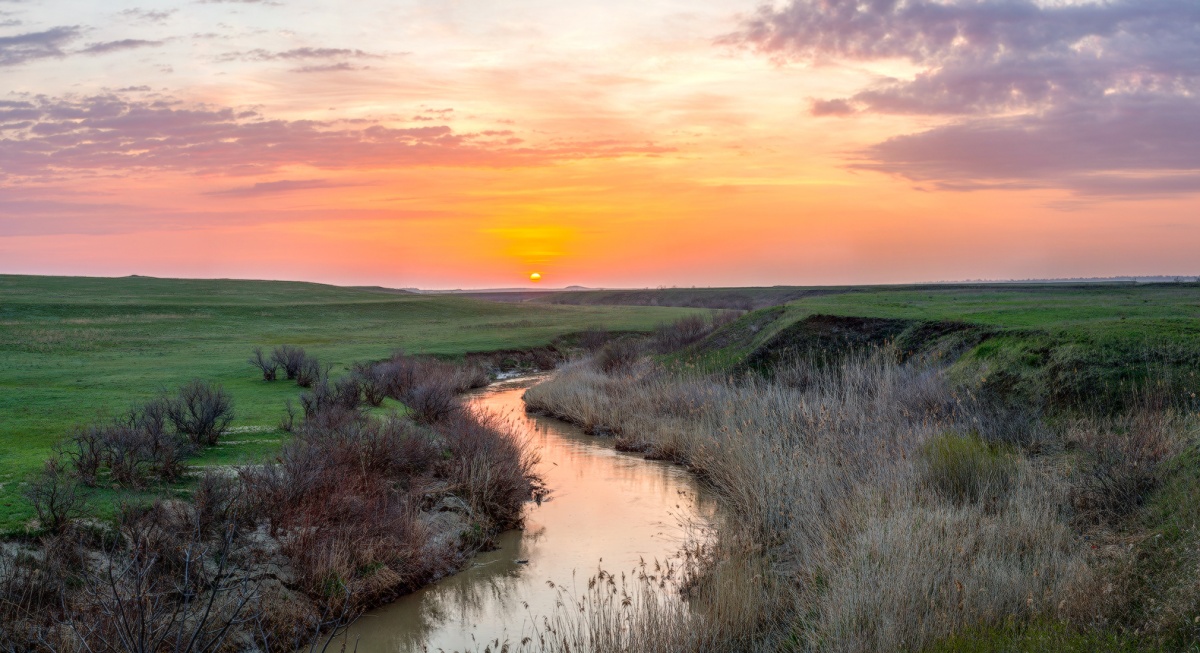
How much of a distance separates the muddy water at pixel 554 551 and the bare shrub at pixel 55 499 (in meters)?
3.78

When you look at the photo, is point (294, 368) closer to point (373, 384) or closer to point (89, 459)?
point (373, 384)

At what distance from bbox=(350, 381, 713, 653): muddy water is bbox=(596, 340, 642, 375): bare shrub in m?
10.6

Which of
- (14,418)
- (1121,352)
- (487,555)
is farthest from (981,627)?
(14,418)

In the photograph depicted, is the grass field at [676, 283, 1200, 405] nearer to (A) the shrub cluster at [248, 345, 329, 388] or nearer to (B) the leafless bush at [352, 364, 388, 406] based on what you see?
(B) the leafless bush at [352, 364, 388, 406]

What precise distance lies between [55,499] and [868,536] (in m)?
9.68

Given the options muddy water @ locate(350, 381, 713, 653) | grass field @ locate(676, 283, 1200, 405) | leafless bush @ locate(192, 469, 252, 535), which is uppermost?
grass field @ locate(676, 283, 1200, 405)

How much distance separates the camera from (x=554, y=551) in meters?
13.2

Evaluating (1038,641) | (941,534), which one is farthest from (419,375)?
(1038,641)

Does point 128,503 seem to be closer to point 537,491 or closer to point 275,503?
point 275,503

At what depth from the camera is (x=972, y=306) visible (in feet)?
96.5

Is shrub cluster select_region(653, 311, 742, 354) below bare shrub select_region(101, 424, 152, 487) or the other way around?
the other way around

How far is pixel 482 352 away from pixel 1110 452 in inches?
1273

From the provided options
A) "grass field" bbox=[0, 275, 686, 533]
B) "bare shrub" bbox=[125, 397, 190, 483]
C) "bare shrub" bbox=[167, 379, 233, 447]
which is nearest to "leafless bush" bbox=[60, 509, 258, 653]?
"grass field" bbox=[0, 275, 686, 533]

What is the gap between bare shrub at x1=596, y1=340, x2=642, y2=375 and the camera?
3105 cm
